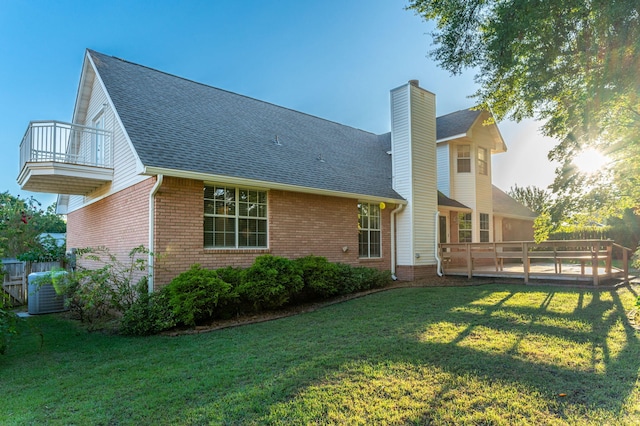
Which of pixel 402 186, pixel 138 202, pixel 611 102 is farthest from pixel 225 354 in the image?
pixel 402 186

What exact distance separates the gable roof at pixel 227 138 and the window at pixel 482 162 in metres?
4.75

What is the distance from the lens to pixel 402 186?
44.0 ft

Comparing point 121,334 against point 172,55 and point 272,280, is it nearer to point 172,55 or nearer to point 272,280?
point 272,280

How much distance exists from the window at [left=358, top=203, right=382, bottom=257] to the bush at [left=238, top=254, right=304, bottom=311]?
4.20m

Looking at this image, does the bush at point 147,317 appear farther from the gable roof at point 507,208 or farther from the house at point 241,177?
the gable roof at point 507,208

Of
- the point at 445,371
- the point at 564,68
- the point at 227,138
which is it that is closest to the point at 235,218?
the point at 227,138

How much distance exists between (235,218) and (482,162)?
12746mm

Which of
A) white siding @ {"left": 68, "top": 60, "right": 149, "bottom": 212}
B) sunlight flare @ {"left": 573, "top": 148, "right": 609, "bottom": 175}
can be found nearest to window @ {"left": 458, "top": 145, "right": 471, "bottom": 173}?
sunlight flare @ {"left": 573, "top": 148, "right": 609, "bottom": 175}

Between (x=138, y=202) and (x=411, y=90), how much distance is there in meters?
10.1

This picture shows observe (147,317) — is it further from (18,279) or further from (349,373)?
(18,279)

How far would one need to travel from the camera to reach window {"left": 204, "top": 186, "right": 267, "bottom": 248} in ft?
29.1

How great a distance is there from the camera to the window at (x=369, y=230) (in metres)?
12.4

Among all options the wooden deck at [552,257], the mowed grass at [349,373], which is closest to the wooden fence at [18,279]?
the mowed grass at [349,373]

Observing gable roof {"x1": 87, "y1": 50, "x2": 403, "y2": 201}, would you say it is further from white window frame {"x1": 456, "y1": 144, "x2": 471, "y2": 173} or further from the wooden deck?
white window frame {"x1": 456, "y1": 144, "x2": 471, "y2": 173}
